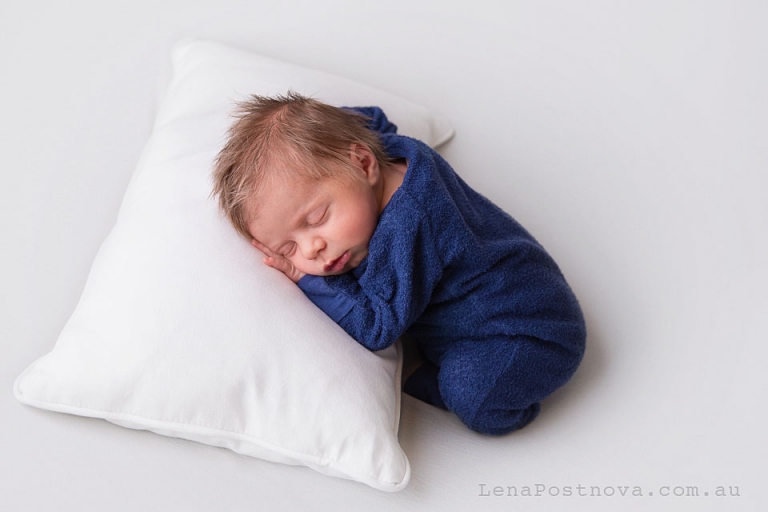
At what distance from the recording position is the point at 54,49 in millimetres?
1926

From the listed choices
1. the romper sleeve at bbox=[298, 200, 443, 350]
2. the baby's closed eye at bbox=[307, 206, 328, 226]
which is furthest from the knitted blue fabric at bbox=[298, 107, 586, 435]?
the baby's closed eye at bbox=[307, 206, 328, 226]

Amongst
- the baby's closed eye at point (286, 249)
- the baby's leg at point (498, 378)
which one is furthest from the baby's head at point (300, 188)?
the baby's leg at point (498, 378)

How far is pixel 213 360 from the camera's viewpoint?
1195 mm

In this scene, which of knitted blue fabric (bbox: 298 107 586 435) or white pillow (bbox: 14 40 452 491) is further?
knitted blue fabric (bbox: 298 107 586 435)

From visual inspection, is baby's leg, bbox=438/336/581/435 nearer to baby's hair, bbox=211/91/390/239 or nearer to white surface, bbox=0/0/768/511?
white surface, bbox=0/0/768/511

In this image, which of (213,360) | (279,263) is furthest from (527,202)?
(213,360)

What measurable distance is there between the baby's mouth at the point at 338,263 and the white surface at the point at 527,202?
0.34 metres

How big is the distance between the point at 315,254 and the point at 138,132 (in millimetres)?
758

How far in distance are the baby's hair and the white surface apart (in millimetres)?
411

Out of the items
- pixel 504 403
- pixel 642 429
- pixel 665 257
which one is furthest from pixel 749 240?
pixel 504 403

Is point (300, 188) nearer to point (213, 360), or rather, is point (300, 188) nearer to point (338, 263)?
point (338, 263)

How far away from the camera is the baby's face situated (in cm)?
126

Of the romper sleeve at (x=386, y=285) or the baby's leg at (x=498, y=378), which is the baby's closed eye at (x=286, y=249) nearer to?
the romper sleeve at (x=386, y=285)

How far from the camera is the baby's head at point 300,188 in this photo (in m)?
1.26
